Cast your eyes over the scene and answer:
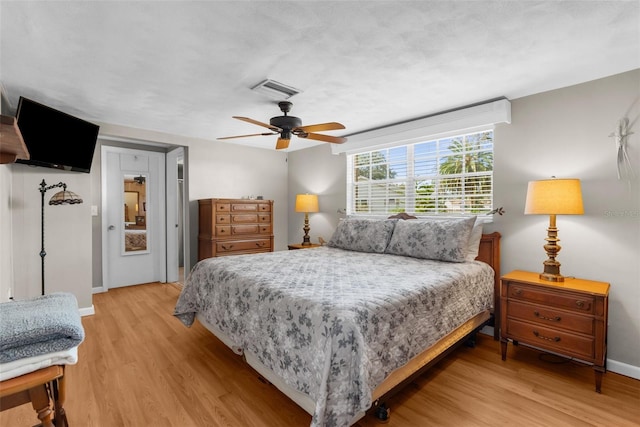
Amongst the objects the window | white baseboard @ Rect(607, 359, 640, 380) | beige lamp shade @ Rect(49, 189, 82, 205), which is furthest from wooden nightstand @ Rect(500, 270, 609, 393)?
beige lamp shade @ Rect(49, 189, 82, 205)

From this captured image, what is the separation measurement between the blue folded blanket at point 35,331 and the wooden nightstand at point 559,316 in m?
2.80

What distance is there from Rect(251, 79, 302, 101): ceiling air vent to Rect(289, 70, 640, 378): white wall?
6.79 feet

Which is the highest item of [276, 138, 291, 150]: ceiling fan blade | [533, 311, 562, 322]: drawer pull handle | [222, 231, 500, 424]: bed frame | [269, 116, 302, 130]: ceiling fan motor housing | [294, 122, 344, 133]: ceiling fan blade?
[269, 116, 302, 130]: ceiling fan motor housing

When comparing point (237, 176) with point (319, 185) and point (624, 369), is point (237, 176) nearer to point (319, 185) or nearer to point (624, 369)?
point (319, 185)

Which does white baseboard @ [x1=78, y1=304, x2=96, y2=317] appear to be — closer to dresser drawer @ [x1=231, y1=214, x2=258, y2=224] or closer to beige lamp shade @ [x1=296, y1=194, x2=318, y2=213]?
Answer: dresser drawer @ [x1=231, y1=214, x2=258, y2=224]

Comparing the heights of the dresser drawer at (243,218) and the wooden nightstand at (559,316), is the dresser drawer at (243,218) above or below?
above

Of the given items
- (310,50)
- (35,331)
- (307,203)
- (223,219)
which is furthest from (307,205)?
(35,331)

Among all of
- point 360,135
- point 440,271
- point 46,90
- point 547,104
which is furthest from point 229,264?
point 547,104

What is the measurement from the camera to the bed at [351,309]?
1.49 meters

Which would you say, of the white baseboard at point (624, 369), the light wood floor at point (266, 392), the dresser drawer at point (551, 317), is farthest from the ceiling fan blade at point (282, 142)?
the white baseboard at point (624, 369)

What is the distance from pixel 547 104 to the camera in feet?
8.96

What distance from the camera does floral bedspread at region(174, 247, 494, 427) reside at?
1477 millimetres

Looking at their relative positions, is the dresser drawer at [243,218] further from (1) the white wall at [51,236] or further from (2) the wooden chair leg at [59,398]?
(2) the wooden chair leg at [59,398]

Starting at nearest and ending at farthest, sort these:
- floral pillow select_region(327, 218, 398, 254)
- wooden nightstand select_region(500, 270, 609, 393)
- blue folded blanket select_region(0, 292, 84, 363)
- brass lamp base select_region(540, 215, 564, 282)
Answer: blue folded blanket select_region(0, 292, 84, 363)
wooden nightstand select_region(500, 270, 609, 393)
brass lamp base select_region(540, 215, 564, 282)
floral pillow select_region(327, 218, 398, 254)
